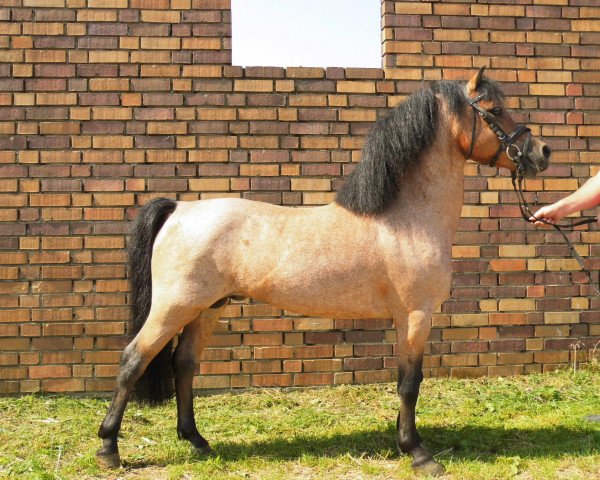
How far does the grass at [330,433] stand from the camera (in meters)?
3.25

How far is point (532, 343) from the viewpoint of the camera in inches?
195

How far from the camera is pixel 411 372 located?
3.31m

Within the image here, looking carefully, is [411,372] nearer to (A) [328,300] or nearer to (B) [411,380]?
(B) [411,380]

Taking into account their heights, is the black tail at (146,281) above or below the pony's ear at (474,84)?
below

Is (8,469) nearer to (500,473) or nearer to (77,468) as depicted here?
(77,468)

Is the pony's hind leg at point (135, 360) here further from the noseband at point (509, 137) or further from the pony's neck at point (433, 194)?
the noseband at point (509, 137)

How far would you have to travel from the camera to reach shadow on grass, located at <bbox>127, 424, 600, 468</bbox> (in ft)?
11.3

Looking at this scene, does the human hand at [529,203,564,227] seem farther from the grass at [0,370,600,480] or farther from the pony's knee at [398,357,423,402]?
the grass at [0,370,600,480]

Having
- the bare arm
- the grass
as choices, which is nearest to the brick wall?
the grass

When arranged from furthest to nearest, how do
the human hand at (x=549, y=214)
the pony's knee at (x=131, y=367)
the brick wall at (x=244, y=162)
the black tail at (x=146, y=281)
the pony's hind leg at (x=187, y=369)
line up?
the brick wall at (x=244, y=162)
the pony's hind leg at (x=187, y=369)
the black tail at (x=146, y=281)
the pony's knee at (x=131, y=367)
the human hand at (x=549, y=214)

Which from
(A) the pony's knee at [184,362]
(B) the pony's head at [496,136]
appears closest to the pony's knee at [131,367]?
(A) the pony's knee at [184,362]

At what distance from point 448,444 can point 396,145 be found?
1824 mm

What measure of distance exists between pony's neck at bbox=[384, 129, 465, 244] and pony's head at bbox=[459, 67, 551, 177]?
0.44 ft

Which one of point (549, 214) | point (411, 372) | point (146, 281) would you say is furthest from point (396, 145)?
point (146, 281)
